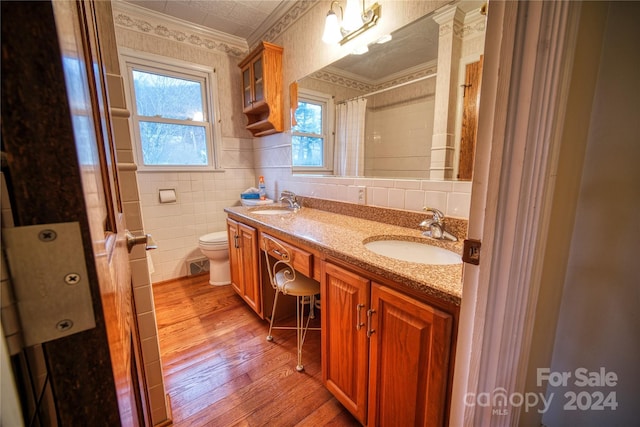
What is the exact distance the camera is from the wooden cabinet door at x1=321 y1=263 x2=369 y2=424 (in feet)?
3.20

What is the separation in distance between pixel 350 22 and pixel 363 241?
1.33 meters

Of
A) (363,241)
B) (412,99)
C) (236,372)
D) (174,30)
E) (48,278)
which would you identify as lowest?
(236,372)

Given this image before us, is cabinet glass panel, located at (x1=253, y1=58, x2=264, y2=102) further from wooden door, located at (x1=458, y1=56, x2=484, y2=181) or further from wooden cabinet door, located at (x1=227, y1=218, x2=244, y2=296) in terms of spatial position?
wooden door, located at (x1=458, y1=56, x2=484, y2=181)

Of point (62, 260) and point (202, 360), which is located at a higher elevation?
point (62, 260)

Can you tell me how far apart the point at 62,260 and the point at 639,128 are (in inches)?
50.5

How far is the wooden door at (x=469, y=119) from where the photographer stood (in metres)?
1.10

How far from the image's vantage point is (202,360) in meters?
1.54

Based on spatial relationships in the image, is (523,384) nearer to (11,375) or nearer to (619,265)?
(619,265)

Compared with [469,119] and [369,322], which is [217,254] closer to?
[369,322]

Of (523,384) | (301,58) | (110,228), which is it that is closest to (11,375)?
(110,228)

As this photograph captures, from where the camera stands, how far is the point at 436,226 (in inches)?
46.0

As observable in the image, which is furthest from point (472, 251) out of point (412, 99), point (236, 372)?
point (236, 372)

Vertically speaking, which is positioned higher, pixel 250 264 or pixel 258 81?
pixel 258 81

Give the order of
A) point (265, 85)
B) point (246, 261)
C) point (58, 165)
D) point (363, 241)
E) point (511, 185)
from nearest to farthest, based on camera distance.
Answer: point (58, 165)
point (511, 185)
point (363, 241)
point (246, 261)
point (265, 85)
